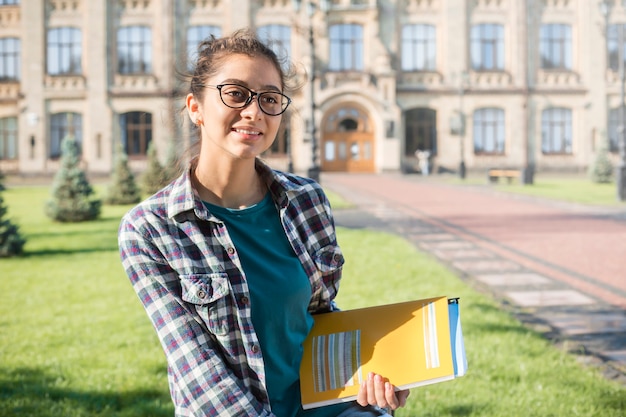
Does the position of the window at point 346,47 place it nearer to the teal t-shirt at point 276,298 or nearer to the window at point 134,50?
the window at point 134,50

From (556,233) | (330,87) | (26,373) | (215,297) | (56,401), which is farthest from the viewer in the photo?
(330,87)

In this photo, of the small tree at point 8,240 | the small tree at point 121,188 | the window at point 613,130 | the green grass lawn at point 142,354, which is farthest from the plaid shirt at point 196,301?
the window at point 613,130

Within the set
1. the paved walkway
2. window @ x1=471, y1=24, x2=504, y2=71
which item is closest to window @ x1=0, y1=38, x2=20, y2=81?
the paved walkway

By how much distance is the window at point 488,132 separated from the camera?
34844 millimetres

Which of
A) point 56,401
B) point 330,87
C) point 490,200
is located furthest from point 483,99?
point 56,401

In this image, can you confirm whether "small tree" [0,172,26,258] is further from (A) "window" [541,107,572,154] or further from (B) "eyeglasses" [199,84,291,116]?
(A) "window" [541,107,572,154]

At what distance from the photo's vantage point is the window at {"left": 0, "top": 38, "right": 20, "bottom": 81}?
115ft

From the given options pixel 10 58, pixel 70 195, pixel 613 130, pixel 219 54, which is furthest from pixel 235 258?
pixel 10 58

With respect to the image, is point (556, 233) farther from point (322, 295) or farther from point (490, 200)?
point (322, 295)

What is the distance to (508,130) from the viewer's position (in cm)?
3475

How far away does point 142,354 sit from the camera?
4992 millimetres

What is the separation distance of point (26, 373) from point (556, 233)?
9.53m

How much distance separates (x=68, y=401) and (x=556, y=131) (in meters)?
34.5

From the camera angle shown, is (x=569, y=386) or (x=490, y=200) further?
(x=490, y=200)
